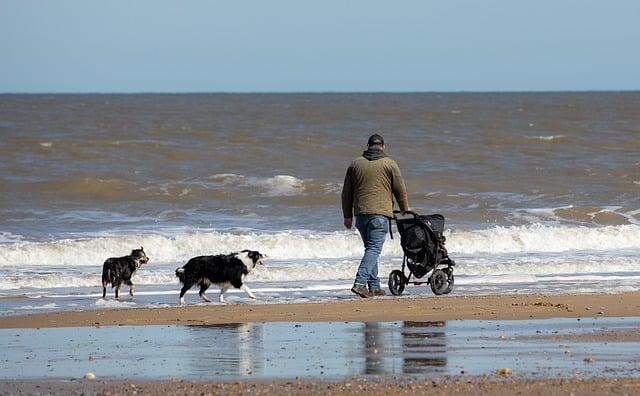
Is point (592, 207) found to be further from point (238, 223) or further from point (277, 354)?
point (277, 354)

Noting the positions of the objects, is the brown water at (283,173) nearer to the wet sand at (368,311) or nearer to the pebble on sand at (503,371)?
the wet sand at (368,311)

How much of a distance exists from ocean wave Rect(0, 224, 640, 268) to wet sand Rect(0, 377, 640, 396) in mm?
9932

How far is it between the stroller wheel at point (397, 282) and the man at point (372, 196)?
1.45 feet

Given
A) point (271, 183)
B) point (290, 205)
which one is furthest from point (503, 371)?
point (271, 183)

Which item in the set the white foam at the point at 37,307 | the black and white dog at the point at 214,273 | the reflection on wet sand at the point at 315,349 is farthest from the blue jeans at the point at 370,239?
the white foam at the point at 37,307

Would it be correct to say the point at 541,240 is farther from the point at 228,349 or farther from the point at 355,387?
the point at 355,387

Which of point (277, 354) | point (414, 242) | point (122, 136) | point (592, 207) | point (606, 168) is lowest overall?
point (277, 354)

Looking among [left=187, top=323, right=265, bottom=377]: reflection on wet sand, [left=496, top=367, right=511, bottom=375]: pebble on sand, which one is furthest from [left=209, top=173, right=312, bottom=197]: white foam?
[left=496, top=367, right=511, bottom=375]: pebble on sand

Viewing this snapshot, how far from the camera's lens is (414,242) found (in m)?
12.1

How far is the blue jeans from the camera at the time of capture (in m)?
11.7

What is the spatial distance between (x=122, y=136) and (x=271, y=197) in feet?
52.5

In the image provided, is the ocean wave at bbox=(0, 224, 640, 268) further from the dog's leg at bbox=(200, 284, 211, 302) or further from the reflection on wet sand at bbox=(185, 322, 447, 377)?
the reflection on wet sand at bbox=(185, 322, 447, 377)

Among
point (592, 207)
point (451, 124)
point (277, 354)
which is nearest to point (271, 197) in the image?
point (592, 207)

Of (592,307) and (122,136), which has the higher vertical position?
(122,136)
